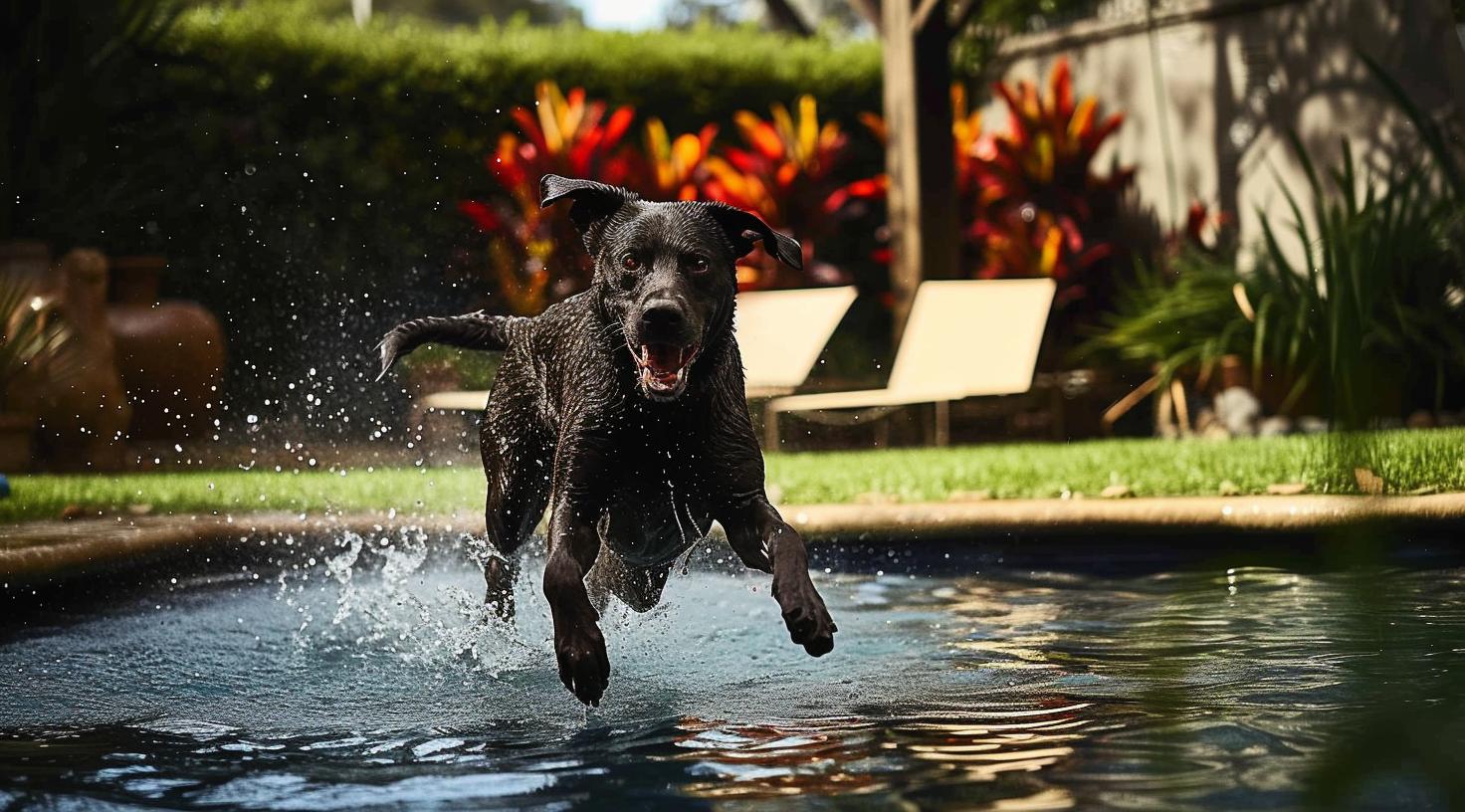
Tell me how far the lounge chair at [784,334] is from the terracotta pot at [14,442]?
1.97 meters

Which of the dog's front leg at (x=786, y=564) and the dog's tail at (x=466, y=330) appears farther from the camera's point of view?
the dog's tail at (x=466, y=330)

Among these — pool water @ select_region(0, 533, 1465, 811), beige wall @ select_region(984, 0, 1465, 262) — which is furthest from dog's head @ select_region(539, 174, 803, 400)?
beige wall @ select_region(984, 0, 1465, 262)

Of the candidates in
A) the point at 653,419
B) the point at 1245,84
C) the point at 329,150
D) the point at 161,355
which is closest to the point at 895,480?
the point at 653,419

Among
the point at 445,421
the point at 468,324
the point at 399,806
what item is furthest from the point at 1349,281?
the point at 445,421

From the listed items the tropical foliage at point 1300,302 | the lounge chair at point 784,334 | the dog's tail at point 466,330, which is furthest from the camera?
the lounge chair at point 784,334

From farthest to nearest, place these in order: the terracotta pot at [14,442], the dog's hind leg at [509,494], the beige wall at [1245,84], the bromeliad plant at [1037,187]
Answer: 1. the bromeliad plant at [1037,187]
2. the beige wall at [1245,84]
3. the terracotta pot at [14,442]
4. the dog's hind leg at [509,494]

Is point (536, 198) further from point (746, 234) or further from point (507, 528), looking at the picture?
A: point (746, 234)

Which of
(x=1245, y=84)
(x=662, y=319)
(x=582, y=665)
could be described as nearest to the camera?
(x=582, y=665)

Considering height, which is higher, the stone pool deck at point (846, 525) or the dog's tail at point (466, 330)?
the dog's tail at point (466, 330)

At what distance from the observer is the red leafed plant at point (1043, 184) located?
1050 cm

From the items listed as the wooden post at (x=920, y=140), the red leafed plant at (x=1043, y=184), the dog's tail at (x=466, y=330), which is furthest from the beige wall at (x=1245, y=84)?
the dog's tail at (x=466, y=330)

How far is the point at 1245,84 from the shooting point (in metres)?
10.3

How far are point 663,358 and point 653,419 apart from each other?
0.26 m

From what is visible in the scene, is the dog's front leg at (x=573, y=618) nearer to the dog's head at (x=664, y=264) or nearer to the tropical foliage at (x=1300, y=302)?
the dog's head at (x=664, y=264)
